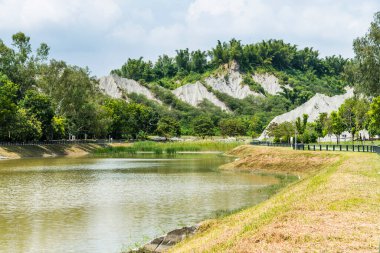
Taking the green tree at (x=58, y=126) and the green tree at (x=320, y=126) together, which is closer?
the green tree at (x=320, y=126)

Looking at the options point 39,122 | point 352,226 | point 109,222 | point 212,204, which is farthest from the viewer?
point 39,122

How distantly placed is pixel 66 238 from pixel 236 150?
8571 centimetres

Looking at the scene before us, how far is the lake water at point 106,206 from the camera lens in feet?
79.9

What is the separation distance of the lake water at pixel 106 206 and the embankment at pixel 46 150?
52.2 metres

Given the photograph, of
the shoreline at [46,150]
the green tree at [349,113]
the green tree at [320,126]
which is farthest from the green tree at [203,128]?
the green tree at [349,113]

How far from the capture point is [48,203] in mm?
36938

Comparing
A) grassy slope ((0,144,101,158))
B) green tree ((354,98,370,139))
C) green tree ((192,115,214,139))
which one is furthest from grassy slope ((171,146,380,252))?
green tree ((192,115,214,139))

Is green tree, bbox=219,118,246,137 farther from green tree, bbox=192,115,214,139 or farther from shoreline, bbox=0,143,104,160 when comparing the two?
shoreline, bbox=0,143,104,160

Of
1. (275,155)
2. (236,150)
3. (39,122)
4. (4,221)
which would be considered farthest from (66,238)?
(39,122)

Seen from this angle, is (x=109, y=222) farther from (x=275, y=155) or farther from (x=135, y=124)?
(x=135, y=124)

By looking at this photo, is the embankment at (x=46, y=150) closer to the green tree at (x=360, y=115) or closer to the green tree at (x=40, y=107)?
the green tree at (x=40, y=107)

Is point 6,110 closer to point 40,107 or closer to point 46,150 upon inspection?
Result: point 40,107

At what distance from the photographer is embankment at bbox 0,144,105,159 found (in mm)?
109125

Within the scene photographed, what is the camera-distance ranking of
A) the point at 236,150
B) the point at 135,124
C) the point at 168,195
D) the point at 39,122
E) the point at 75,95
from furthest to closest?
the point at 135,124, the point at 75,95, the point at 39,122, the point at 236,150, the point at 168,195
